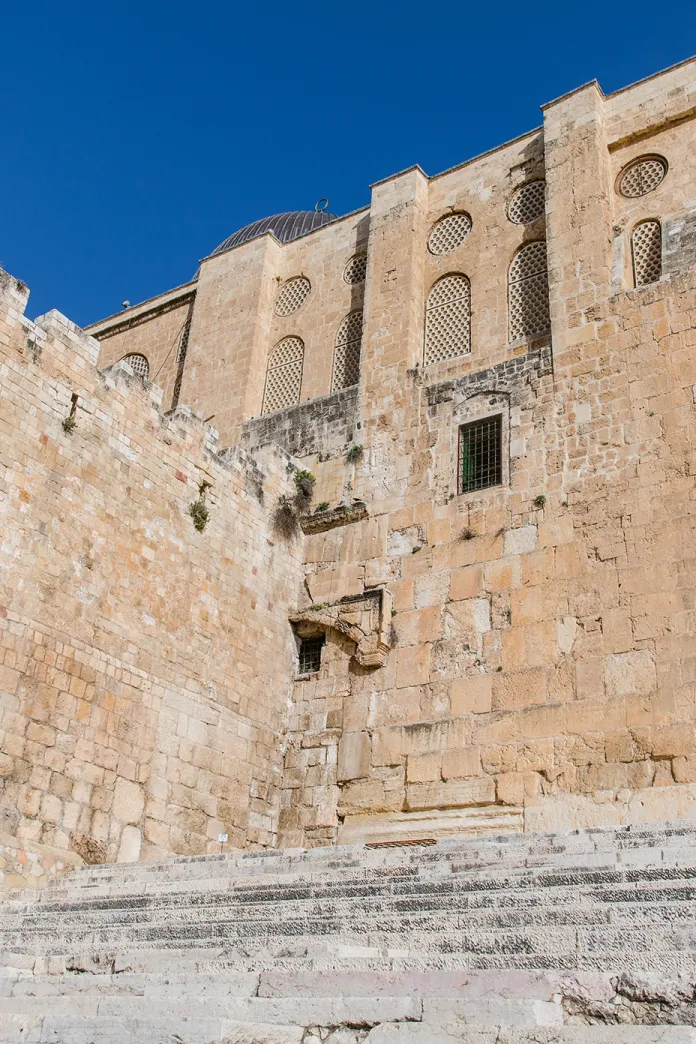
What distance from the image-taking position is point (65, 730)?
9406 mm

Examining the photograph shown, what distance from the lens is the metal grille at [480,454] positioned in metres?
11.9

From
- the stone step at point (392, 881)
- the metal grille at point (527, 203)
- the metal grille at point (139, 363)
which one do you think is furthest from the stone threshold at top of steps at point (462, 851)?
the metal grille at point (139, 363)

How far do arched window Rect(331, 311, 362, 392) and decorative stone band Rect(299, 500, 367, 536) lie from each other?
80.1 inches

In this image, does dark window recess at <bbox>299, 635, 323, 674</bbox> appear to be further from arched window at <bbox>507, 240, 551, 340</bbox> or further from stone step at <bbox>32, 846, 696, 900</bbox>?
arched window at <bbox>507, 240, 551, 340</bbox>

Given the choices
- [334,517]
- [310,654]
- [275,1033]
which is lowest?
[275,1033]

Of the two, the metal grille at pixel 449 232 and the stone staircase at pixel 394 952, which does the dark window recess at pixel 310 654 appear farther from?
the metal grille at pixel 449 232

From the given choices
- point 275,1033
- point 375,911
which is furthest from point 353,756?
point 275,1033

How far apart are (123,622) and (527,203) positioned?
7722 millimetres

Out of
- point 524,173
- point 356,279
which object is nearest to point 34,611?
point 356,279

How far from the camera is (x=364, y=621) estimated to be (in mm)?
11961

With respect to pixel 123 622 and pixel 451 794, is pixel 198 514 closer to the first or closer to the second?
pixel 123 622

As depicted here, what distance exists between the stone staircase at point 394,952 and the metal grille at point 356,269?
965cm

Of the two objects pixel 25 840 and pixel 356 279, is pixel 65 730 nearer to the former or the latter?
pixel 25 840

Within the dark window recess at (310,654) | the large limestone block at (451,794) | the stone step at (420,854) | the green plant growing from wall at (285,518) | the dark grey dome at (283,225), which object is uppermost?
the dark grey dome at (283,225)
